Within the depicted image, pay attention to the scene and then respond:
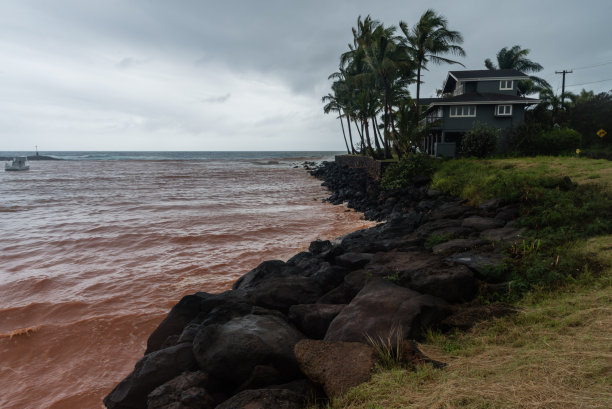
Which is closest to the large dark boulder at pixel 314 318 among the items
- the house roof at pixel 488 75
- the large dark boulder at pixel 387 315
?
the large dark boulder at pixel 387 315

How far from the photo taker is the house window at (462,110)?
2906cm

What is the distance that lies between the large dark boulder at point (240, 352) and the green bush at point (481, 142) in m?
21.1

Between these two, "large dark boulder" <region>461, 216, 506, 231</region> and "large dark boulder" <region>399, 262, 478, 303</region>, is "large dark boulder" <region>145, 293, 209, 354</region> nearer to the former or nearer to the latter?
"large dark boulder" <region>399, 262, 478, 303</region>

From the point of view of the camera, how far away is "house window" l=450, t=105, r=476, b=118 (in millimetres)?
29062

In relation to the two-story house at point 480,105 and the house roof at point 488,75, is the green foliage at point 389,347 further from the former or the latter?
the house roof at point 488,75

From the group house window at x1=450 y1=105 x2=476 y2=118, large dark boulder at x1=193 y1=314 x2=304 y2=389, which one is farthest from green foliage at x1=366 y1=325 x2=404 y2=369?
house window at x1=450 y1=105 x2=476 y2=118

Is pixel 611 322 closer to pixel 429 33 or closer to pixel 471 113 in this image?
pixel 429 33

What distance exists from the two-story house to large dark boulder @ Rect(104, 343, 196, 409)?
26.5m

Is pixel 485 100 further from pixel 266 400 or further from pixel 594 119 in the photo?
pixel 266 400

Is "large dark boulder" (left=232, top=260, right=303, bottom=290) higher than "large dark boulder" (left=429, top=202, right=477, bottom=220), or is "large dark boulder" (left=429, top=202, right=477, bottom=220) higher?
"large dark boulder" (left=429, top=202, right=477, bottom=220)

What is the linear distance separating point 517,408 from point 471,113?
102 feet

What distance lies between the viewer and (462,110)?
95.6 ft

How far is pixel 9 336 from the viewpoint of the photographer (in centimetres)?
601

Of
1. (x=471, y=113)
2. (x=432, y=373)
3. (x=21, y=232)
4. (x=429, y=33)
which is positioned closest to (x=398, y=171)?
(x=429, y=33)
